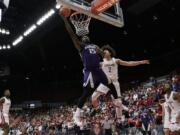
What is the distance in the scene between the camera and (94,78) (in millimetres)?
8672

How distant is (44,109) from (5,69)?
600cm

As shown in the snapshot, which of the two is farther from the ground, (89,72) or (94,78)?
(89,72)

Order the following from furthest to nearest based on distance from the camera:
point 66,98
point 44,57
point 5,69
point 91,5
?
point 66,98 → point 5,69 → point 44,57 → point 91,5

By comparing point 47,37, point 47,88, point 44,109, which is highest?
point 47,37

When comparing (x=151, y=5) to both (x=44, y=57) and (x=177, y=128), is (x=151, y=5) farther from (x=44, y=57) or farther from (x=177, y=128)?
(x=177, y=128)

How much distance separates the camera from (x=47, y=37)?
1251 inches

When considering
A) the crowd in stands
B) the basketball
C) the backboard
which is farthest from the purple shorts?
the crowd in stands

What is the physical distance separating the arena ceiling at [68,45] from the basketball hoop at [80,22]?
1377 cm

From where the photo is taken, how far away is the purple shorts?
28.3ft

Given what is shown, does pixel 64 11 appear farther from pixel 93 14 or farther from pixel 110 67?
pixel 110 67

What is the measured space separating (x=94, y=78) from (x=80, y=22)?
8.02ft

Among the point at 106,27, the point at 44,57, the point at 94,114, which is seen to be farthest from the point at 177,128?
the point at 44,57

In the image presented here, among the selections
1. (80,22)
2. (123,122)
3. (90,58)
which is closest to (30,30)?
(123,122)

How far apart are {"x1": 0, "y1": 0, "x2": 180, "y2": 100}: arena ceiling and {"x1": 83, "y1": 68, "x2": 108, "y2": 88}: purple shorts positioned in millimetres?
16271
